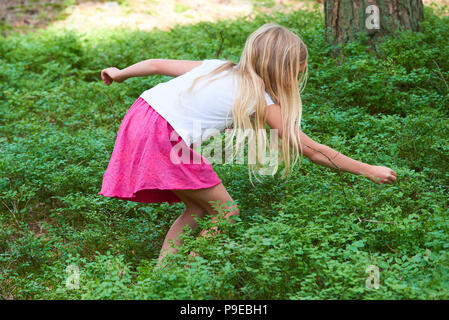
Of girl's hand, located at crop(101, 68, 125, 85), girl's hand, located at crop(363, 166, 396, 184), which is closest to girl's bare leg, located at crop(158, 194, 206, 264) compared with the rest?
girl's hand, located at crop(101, 68, 125, 85)

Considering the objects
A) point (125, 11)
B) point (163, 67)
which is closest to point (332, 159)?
point (163, 67)

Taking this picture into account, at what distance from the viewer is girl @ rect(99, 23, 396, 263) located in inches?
131

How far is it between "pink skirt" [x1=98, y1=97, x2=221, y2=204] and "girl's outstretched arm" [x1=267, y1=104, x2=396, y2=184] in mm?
530

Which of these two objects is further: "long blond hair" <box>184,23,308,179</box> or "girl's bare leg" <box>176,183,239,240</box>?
"girl's bare leg" <box>176,183,239,240</box>

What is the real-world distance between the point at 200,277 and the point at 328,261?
69cm

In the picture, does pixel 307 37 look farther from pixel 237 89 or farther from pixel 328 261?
pixel 328 261

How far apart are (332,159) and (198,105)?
34.9 inches

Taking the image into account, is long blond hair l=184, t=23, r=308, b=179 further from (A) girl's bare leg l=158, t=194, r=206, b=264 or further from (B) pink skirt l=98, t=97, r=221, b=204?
(A) girl's bare leg l=158, t=194, r=206, b=264

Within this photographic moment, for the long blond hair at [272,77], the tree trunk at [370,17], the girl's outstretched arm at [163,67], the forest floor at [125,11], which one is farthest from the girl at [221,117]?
the forest floor at [125,11]

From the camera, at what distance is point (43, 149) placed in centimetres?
514
